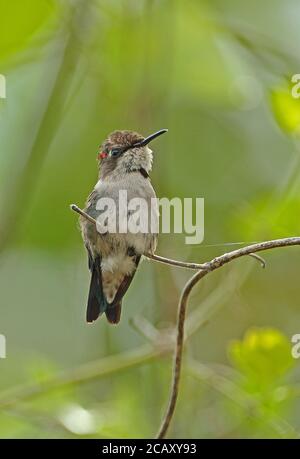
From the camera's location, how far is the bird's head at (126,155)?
7.66 feet

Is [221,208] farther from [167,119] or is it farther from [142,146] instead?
[142,146]

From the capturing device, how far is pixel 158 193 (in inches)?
113

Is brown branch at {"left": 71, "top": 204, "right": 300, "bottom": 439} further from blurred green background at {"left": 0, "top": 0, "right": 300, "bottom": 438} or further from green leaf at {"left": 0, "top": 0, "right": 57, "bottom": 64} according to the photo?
green leaf at {"left": 0, "top": 0, "right": 57, "bottom": 64}

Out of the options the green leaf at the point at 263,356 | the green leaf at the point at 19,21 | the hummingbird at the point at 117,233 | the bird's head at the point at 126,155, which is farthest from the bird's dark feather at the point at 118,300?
the green leaf at the point at 19,21

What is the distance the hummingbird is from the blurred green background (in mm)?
332

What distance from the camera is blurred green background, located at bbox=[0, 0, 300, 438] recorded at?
2824mm

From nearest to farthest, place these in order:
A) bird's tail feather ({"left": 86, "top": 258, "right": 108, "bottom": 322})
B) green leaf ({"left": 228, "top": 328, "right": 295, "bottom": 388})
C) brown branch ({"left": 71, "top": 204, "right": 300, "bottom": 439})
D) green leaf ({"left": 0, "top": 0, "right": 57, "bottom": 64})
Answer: brown branch ({"left": 71, "top": 204, "right": 300, "bottom": 439}), bird's tail feather ({"left": 86, "top": 258, "right": 108, "bottom": 322}), green leaf ({"left": 0, "top": 0, "right": 57, "bottom": 64}), green leaf ({"left": 228, "top": 328, "right": 295, "bottom": 388})

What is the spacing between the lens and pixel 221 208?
4.13 meters

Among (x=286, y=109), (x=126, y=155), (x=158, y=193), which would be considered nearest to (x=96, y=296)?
(x=126, y=155)

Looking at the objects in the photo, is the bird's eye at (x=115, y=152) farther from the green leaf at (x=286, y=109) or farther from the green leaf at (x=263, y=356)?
the green leaf at (x=263, y=356)

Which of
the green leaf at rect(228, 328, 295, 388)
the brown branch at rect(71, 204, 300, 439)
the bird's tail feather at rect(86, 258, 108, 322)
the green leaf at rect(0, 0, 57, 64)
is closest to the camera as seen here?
the brown branch at rect(71, 204, 300, 439)

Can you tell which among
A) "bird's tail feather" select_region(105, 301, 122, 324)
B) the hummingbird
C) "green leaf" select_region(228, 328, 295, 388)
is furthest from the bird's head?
"green leaf" select_region(228, 328, 295, 388)

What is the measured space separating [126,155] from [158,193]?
539 millimetres

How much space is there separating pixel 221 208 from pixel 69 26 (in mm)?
1435
